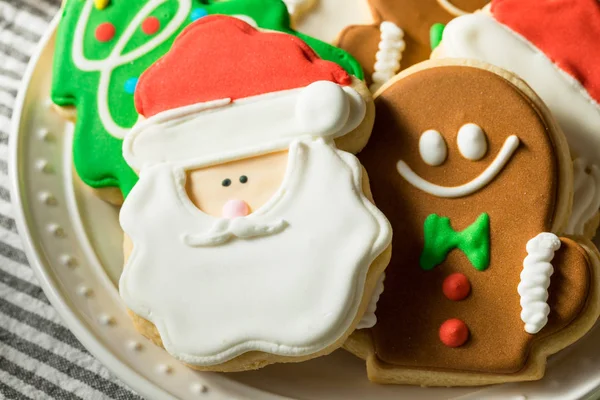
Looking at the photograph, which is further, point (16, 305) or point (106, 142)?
point (16, 305)

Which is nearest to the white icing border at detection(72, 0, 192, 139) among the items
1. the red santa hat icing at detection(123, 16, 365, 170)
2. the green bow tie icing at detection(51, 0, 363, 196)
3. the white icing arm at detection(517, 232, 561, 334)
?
the green bow tie icing at detection(51, 0, 363, 196)

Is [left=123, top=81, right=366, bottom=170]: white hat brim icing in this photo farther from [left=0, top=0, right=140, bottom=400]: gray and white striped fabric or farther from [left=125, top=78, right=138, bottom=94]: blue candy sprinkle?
[left=0, top=0, right=140, bottom=400]: gray and white striped fabric

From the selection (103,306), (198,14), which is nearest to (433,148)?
(198,14)

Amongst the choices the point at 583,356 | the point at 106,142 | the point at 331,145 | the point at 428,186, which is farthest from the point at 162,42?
the point at 583,356

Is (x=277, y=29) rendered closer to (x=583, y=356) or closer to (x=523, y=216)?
(x=523, y=216)

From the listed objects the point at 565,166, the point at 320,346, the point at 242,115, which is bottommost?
the point at 320,346

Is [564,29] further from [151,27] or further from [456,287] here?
[151,27]
